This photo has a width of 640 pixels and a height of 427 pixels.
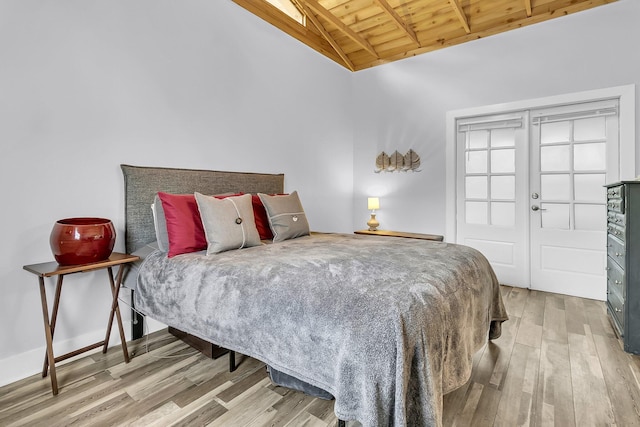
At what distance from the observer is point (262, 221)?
281 centimetres

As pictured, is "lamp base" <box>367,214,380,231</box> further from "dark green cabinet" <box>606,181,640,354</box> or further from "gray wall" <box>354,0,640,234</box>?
"dark green cabinet" <box>606,181,640,354</box>

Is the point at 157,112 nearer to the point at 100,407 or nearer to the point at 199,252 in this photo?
the point at 199,252

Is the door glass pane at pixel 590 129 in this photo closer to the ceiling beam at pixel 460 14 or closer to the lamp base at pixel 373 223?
the ceiling beam at pixel 460 14

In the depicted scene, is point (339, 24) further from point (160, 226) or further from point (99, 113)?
point (160, 226)

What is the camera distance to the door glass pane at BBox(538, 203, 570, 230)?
3.37 m

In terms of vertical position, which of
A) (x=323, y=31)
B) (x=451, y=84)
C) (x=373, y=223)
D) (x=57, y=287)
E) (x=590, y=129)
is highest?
(x=323, y=31)

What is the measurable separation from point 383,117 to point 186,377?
390cm

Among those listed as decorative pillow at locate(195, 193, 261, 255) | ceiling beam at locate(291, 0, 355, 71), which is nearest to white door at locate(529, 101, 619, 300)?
ceiling beam at locate(291, 0, 355, 71)

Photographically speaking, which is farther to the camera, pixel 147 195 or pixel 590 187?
pixel 590 187

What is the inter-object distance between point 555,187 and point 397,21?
2.51 m

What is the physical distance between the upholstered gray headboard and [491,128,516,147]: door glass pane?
302 cm

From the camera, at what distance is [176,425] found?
1.47m

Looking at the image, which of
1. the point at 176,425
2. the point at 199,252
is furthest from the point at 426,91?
the point at 176,425

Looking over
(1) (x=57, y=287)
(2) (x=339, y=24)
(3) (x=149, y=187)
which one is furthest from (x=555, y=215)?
(1) (x=57, y=287)
